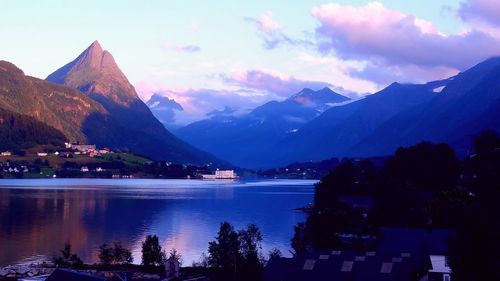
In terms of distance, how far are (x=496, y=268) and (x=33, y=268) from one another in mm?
31054

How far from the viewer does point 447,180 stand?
7419cm

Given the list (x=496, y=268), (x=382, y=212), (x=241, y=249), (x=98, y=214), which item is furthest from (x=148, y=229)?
(x=496, y=268)

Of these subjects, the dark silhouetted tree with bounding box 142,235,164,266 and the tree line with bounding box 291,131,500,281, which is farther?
the dark silhouetted tree with bounding box 142,235,164,266

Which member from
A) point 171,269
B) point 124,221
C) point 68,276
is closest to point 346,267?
point 68,276

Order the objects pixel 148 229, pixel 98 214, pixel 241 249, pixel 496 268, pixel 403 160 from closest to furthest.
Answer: pixel 496 268, pixel 241 249, pixel 148 229, pixel 403 160, pixel 98 214

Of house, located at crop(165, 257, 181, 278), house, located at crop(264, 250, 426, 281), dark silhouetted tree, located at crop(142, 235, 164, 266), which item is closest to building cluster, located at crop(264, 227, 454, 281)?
house, located at crop(264, 250, 426, 281)

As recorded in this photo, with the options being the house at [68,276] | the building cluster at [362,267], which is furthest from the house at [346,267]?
the house at [68,276]

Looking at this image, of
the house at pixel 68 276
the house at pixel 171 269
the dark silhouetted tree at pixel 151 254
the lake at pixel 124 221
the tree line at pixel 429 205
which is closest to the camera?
the tree line at pixel 429 205

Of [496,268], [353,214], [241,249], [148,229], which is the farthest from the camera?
[148,229]

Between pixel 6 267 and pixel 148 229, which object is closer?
pixel 6 267

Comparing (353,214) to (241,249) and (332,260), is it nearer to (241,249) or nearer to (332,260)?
(241,249)

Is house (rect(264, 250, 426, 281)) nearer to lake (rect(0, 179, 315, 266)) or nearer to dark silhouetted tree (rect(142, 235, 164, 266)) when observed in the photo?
dark silhouetted tree (rect(142, 235, 164, 266))

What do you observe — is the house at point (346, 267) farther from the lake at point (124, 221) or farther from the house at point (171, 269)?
the lake at point (124, 221)

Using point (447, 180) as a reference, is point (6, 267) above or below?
below
